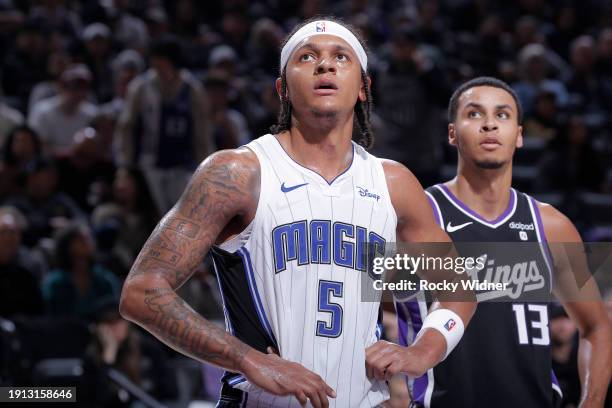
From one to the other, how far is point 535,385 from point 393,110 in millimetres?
6051

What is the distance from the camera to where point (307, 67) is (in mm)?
3773

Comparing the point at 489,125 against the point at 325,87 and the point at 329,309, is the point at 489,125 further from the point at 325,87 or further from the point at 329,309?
the point at 329,309

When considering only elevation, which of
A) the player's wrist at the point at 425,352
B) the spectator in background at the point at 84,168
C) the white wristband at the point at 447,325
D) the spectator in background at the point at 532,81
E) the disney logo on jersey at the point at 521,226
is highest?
the spectator in background at the point at 532,81

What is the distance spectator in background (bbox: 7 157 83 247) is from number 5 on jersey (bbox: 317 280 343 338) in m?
6.04

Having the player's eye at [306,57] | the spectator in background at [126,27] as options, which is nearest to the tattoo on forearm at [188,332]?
the player's eye at [306,57]

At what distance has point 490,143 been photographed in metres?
4.79

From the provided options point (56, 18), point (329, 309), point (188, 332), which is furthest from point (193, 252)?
point (56, 18)

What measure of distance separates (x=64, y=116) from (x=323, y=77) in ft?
24.1

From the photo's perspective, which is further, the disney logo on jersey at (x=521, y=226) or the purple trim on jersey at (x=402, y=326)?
the disney logo on jersey at (x=521, y=226)

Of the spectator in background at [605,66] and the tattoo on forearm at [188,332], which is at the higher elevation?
the spectator in background at [605,66]

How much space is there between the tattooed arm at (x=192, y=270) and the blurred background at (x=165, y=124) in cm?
347

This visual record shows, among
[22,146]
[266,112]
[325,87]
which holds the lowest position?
[325,87]

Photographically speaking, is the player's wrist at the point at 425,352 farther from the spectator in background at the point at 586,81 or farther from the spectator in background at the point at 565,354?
the spectator in background at the point at 586,81

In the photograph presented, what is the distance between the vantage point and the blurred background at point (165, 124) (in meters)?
7.85
